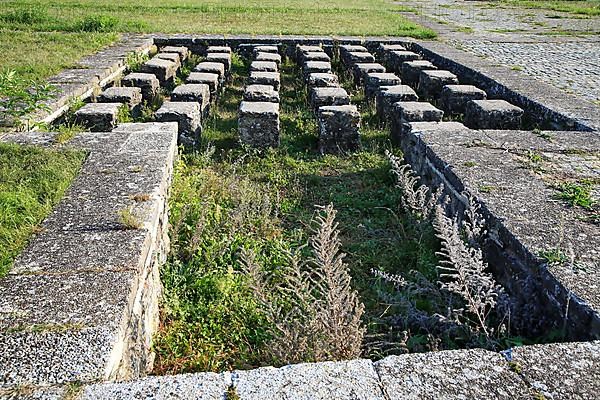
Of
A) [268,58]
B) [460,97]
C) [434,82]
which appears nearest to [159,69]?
[268,58]

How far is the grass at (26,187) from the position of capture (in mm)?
3031

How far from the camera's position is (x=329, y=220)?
2910 millimetres

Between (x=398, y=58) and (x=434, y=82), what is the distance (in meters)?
2.04

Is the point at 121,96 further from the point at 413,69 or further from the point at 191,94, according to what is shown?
the point at 413,69

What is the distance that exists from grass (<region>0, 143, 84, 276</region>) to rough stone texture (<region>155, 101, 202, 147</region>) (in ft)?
5.87

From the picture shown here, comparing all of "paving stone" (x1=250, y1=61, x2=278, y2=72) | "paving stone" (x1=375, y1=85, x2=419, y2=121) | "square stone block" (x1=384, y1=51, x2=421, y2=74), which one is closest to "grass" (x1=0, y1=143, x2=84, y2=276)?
"paving stone" (x1=375, y1=85, x2=419, y2=121)

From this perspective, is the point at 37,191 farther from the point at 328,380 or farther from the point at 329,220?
the point at 328,380

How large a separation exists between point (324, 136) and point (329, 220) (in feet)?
11.1

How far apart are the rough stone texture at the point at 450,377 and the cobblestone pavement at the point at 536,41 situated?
19.5 ft

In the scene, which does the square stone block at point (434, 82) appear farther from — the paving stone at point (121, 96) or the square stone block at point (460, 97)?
the paving stone at point (121, 96)

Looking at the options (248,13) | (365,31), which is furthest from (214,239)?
(248,13)

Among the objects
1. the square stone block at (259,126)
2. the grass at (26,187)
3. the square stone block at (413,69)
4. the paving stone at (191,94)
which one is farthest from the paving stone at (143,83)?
the square stone block at (413,69)

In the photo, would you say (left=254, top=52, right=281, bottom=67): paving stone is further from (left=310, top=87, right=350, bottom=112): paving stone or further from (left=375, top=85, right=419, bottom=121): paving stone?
(left=375, top=85, right=419, bottom=121): paving stone

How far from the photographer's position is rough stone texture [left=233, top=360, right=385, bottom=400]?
2.03m
